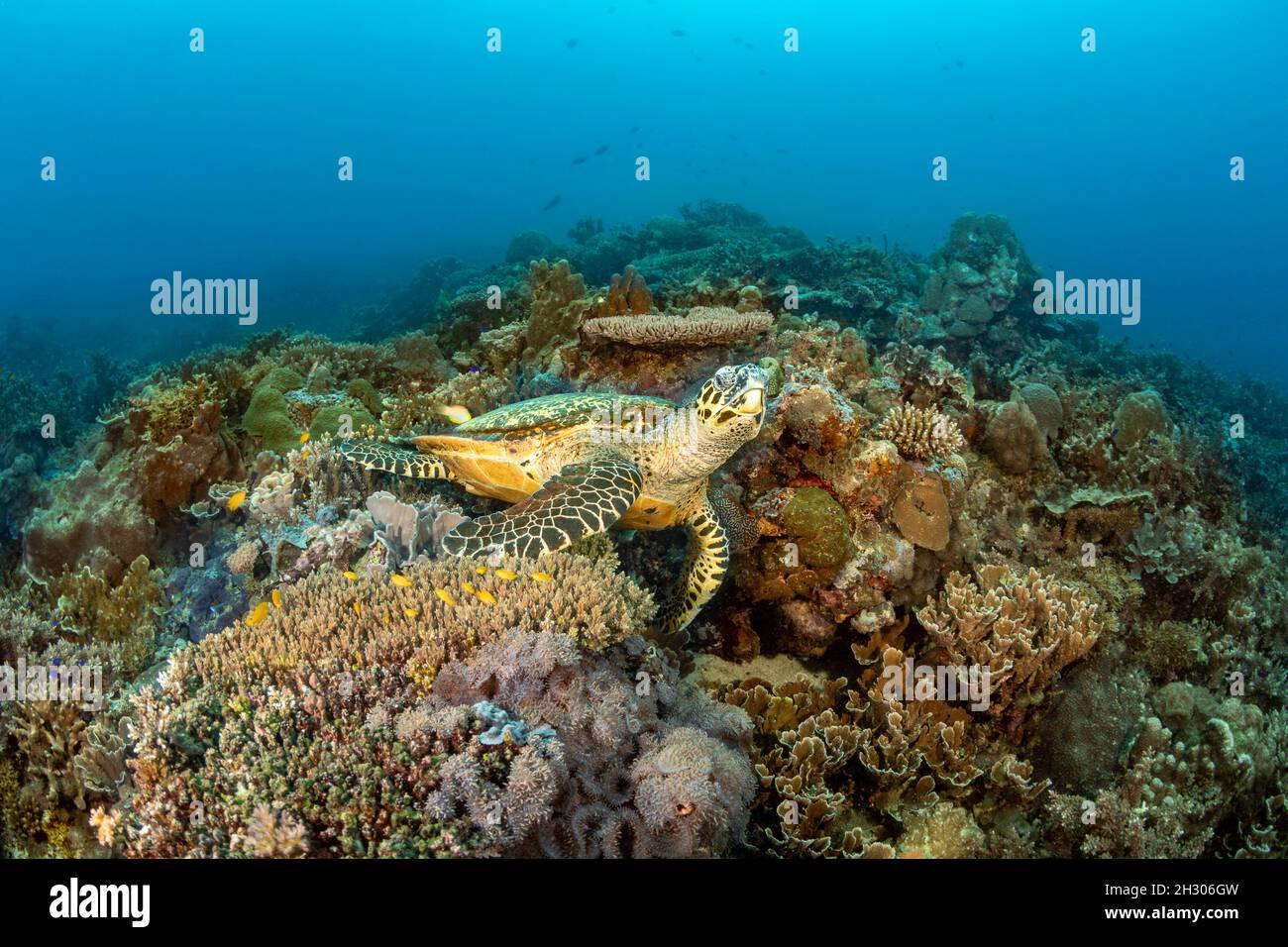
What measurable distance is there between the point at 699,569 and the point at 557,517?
58.3 inches

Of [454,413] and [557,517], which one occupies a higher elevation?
[454,413]

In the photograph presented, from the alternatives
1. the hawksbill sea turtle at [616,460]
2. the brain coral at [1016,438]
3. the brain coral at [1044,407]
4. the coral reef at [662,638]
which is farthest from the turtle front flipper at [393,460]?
the brain coral at [1044,407]

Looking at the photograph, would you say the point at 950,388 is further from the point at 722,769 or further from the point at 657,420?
the point at 722,769

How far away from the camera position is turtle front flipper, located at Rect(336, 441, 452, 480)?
199 inches

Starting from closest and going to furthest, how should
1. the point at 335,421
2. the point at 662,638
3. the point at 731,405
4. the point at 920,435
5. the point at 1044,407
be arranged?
the point at 731,405, the point at 662,638, the point at 920,435, the point at 335,421, the point at 1044,407

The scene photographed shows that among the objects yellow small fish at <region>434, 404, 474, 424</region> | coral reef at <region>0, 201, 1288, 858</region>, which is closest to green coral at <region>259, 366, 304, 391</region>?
coral reef at <region>0, 201, 1288, 858</region>

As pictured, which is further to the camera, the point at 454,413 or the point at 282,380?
the point at 282,380

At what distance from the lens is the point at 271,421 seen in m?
6.27

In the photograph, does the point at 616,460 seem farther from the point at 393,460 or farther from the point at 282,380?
the point at 282,380

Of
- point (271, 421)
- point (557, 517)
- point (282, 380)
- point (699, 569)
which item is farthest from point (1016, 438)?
point (282, 380)

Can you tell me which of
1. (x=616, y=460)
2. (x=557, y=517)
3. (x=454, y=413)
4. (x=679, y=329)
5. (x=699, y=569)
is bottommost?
(x=699, y=569)
